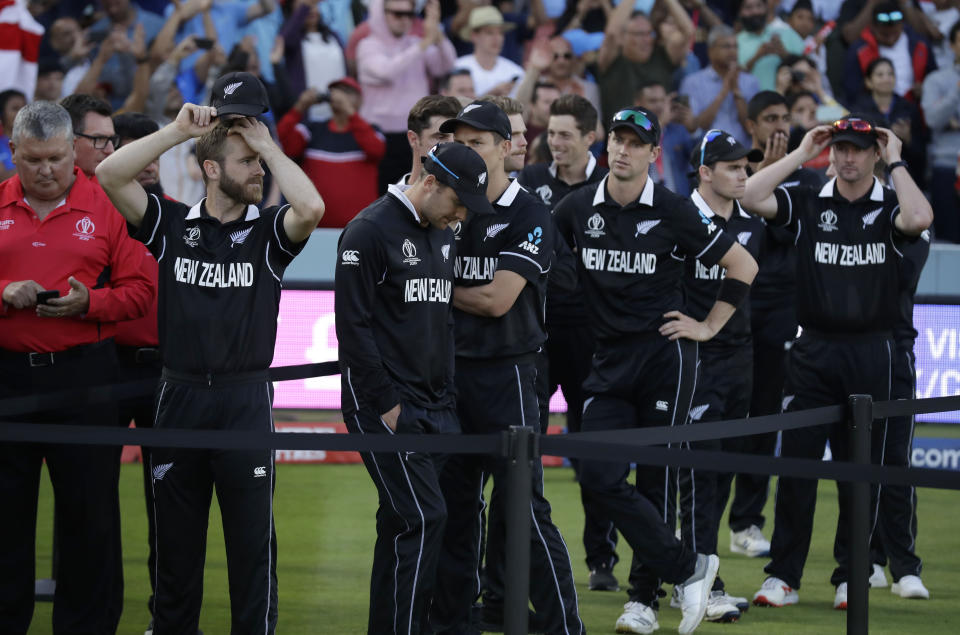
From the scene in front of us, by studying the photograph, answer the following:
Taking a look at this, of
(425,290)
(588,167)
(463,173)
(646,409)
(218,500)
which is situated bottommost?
(218,500)

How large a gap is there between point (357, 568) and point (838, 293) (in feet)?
10.6

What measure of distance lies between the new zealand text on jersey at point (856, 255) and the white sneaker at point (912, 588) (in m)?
1.84

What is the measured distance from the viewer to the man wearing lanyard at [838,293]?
7.56 m

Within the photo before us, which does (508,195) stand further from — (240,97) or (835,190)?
(835,190)

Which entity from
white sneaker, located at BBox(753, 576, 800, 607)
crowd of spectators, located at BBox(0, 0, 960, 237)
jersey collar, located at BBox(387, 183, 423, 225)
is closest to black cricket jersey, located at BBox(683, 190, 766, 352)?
white sneaker, located at BBox(753, 576, 800, 607)

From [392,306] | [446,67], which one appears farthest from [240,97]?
[446,67]


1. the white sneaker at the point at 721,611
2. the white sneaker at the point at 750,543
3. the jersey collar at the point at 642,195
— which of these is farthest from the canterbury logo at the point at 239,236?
the white sneaker at the point at 750,543

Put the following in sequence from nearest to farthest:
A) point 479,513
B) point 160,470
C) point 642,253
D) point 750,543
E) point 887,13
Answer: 1. point 160,470
2. point 479,513
3. point 642,253
4. point 750,543
5. point 887,13

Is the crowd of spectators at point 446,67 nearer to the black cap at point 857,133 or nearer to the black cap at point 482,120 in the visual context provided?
the black cap at point 857,133

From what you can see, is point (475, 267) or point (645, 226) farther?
point (645, 226)

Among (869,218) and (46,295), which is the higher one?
(869,218)

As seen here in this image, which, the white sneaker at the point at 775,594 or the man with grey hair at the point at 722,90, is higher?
the man with grey hair at the point at 722,90

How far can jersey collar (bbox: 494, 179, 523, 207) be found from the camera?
20.8ft

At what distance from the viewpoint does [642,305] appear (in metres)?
6.89
